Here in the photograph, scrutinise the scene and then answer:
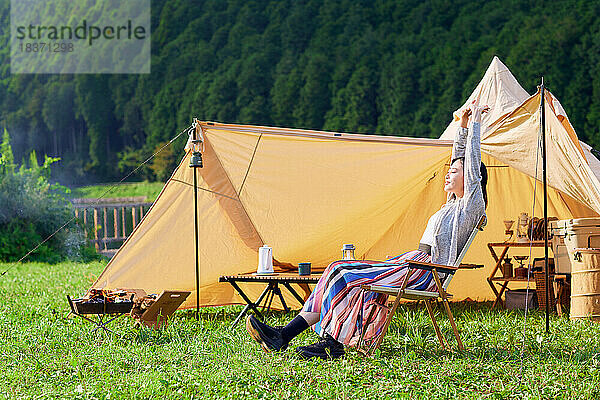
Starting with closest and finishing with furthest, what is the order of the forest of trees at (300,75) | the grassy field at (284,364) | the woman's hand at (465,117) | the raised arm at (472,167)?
the grassy field at (284,364) → the raised arm at (472,167) → the woman's hand at (465,117) → the forest of trees at (300,75)

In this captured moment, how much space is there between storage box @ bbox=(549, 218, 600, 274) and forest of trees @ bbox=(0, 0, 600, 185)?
8600 millimetres

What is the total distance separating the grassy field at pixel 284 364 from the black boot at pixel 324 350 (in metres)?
0.06

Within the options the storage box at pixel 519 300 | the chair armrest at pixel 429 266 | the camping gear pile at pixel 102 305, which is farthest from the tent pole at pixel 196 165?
the storage box at pixel 519 300

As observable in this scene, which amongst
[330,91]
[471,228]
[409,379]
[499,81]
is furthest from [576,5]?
[409,379]

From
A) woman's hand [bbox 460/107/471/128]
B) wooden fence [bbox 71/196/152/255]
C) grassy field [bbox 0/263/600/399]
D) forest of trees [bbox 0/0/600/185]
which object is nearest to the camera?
grassy field [bbox 0/263/600/399]

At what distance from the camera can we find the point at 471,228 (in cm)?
386

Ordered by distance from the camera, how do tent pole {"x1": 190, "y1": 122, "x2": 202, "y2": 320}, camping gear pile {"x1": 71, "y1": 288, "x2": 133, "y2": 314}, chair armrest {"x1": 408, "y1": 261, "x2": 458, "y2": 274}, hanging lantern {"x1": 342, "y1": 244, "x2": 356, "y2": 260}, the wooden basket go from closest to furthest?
chair armrest {"x1": 408, "y1": 261, "x2": 458, "y2": 274}
camping gear pile {"x1": 71, "y1": 288, "x2": 133, "y2": 314}
tent pole {"x1": 190, "y1": 122, "x2": 202, "y2": 320}
hanging lantern {"x1": 342, "y1": 244, "x2": 356, "y2": 260}
the wooden basket

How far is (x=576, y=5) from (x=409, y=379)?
12.4 m

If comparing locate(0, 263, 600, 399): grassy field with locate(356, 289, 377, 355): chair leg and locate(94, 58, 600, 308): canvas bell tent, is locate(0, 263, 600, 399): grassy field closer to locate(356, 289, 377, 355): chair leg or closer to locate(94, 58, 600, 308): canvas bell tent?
locate(356, 289, 377, 355): chair leg

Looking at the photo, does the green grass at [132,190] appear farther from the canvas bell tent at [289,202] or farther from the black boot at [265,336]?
the black boot at [265,336]

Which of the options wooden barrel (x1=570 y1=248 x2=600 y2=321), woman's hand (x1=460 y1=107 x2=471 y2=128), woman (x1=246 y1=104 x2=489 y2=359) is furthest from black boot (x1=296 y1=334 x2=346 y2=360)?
wooden barrel (x1=570 y1=248 x2=600 y2=321)

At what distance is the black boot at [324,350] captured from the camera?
3686mm

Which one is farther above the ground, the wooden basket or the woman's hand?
the woman's hand

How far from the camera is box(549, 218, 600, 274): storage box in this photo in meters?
4.55
